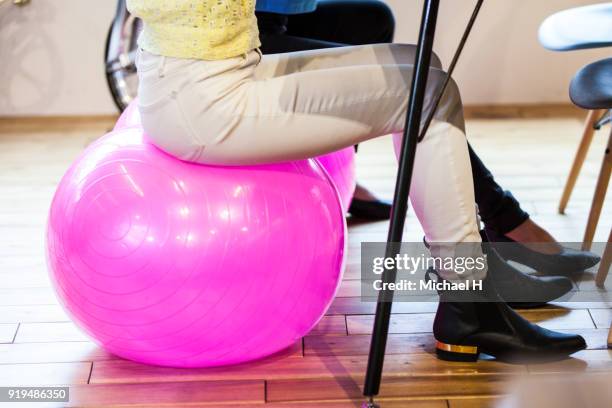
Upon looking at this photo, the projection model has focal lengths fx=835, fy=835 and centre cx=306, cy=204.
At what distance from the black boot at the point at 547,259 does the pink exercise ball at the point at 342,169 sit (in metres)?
0.36

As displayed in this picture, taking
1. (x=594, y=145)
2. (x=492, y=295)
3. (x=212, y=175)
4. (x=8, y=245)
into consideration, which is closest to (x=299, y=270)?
(x=212, y=175)

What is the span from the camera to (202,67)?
4.71 feet

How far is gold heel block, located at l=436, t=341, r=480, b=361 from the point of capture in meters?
1.69

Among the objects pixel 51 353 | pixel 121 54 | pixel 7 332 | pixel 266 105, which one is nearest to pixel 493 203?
pixel 266 105

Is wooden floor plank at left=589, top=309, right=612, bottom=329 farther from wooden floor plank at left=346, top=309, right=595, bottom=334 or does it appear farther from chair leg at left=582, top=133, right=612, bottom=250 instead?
chair leg at left=582, top=133, right=612, bottom=250

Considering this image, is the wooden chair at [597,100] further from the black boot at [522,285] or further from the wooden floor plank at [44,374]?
the wooden floor plank at [44,374]

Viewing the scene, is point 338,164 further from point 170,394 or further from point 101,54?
point 101,54

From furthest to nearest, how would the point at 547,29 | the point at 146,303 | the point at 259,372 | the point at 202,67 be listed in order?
1. the point at 547,29
2. the point at 259,372
3. the point at 146,303
4. the point at 202,67

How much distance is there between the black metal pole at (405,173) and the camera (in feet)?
4.17

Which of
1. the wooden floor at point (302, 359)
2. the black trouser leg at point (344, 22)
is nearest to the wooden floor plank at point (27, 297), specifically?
the wooden floor at point (302, 359)

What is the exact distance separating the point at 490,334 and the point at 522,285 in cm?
25

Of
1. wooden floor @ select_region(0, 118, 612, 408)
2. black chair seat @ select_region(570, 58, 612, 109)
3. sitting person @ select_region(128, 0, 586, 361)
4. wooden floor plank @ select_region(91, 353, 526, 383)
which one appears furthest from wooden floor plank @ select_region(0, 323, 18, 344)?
black chair seat @ select_region(570, 58, 612, 109)

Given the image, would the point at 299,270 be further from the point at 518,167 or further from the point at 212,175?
the point at 518,167

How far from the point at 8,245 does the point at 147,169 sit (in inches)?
34.6
